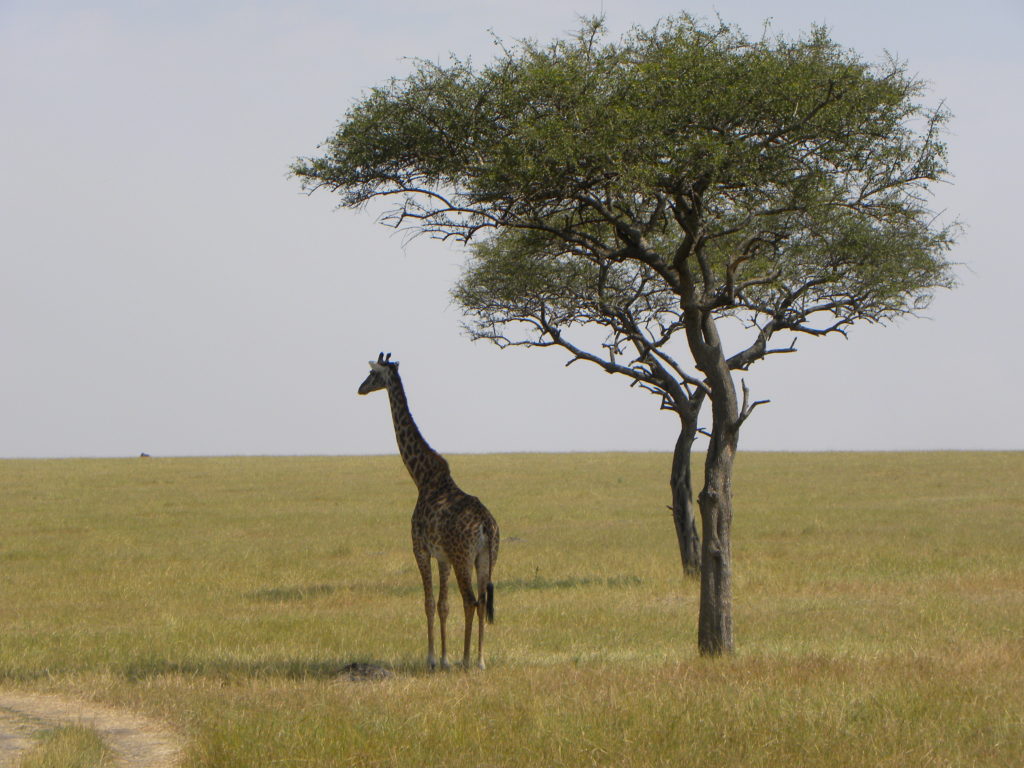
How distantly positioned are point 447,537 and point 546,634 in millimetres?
4012

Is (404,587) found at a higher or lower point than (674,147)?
lower

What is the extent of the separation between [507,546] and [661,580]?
24.2 ft

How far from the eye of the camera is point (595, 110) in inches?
566

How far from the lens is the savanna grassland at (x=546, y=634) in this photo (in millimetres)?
10133

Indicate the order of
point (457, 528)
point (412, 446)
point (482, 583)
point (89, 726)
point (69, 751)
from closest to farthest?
point (69, 751), point (89, 726), point (457, 528), point (482, 583), point (412, 446)

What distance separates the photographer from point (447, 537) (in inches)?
551

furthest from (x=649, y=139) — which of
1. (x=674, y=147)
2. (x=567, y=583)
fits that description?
(x=567, y=583)

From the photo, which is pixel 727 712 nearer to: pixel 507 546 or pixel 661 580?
pixel 661 580

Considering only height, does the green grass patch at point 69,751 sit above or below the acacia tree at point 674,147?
below

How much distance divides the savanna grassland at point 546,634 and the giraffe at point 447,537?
0.73 m

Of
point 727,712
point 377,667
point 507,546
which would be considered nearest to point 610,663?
point 377,667

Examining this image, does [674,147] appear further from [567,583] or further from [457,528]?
[567,583]

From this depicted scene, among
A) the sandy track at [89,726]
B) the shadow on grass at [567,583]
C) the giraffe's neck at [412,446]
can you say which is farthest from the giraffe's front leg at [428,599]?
the shadow on grass at [567,583]

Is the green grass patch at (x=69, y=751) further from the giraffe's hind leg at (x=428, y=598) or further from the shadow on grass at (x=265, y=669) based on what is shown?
the giraffe's hind leg at (x=428, y=598)
